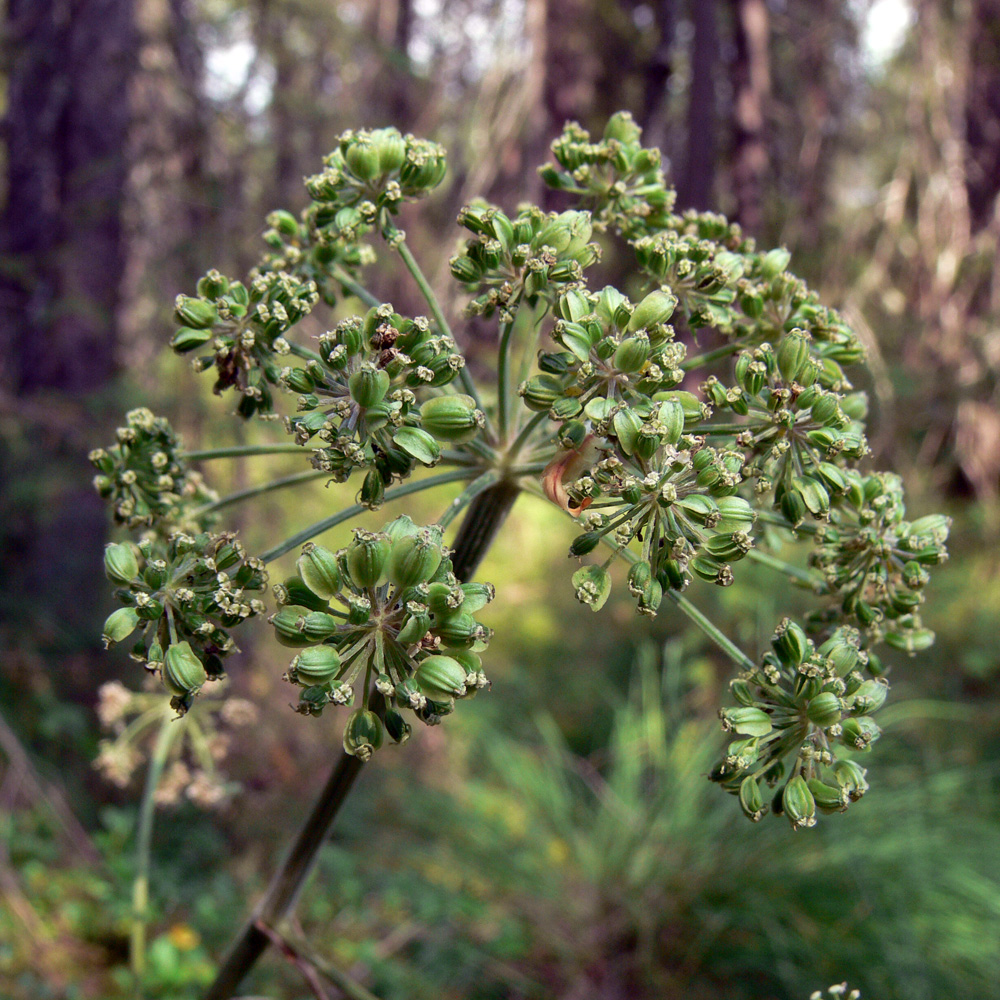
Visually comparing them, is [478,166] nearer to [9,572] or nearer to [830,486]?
[9,572]

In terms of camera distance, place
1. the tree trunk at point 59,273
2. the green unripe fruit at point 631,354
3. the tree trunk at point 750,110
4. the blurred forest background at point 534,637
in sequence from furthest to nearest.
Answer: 1. the tree trunk at point 750,110
2. the tree trunk at point 59,273
3. the blurred forest background at point 534,637
4. the green unripe fruit at point 631,354

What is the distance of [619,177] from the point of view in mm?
1290

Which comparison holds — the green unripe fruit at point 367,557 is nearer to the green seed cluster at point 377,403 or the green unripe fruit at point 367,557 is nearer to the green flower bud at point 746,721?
the green seed cluster at point 377,403

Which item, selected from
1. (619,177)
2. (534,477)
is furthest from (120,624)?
(619,177)

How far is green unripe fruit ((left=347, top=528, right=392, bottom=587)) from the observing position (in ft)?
2.83

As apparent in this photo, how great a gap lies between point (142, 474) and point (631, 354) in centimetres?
76

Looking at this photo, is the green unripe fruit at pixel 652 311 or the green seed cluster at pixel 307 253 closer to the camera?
the green unripe fruit at pixel 652 311

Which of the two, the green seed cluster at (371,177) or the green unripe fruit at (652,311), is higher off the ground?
→ the green seed cluster at (371,177)

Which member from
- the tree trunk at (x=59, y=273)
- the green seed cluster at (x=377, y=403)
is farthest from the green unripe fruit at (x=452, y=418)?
the tree trunk at (x=59, y=273)

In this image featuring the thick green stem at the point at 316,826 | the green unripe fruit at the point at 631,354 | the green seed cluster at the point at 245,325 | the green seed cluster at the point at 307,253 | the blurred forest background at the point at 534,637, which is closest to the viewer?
the green unripe fruit at the point at 631,354

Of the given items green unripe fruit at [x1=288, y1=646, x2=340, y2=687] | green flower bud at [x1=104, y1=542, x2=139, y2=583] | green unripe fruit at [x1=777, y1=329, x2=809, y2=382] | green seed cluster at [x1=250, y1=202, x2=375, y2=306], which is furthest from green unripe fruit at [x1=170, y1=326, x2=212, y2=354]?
green unripe fruit at [x1=777, y1=329, x2=809, y2=382]

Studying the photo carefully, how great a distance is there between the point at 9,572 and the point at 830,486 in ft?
17.4

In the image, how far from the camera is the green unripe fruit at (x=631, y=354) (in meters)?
0.95

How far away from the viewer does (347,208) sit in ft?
3.86
